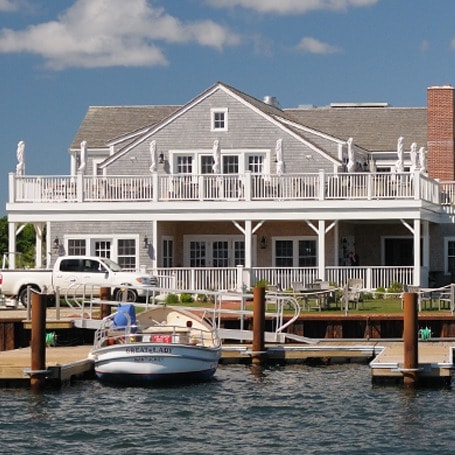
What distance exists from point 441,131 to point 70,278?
66.7ft

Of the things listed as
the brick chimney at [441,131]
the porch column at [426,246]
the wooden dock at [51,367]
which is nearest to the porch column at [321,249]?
the porch column at [426,246]

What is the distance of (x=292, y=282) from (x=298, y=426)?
21103 millimetres

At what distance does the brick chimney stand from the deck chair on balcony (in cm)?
1271

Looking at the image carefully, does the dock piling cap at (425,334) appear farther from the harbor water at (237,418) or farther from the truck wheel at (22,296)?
the truck wheel at (22,296)

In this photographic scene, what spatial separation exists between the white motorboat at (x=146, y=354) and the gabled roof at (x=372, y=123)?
2812 cm

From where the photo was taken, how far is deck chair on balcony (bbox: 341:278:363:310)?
1630 inches

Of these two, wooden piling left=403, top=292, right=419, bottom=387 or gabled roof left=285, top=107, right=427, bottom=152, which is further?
gabled roof left=285, top=107, right=427, bottom=152

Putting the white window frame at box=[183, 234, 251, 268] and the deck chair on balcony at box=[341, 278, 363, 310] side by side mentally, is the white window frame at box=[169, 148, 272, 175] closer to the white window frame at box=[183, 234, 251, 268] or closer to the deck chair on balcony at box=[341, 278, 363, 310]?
the white window frame at box=[183, 234, 251, 268]

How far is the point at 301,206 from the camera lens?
49.9m

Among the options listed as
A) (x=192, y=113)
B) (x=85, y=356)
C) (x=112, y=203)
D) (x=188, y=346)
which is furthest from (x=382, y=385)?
(x=192, y=113)

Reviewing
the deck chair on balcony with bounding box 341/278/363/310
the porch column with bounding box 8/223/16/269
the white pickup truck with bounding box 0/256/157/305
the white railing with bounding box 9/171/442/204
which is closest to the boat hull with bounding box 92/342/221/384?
the deck chair on balcony with bounding box 341/278/363/310

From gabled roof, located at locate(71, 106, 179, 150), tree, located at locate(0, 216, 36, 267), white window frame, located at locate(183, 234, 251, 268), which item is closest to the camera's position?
white window frame, located at locate(183, 234, 251, 268)

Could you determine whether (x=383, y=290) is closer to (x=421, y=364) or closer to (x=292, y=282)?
(x=292, y=282)

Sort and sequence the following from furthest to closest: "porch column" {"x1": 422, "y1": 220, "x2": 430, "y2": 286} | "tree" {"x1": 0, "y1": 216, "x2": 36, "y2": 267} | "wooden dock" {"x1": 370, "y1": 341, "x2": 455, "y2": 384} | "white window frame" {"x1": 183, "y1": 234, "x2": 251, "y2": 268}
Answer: "tree" {"x1": 0, "y1": 216, "x2": 36, "y2": 267} → "white window frame" {"x1": 183, "y1": 234, "x2": 251, "y2": 268} → "porch column" {"x1": 422, "y1": 220, "x2": 430, "y2": 286} → "wooden dock" {"x1": 370, "y1": 341, "x2": 455, "y2": 384}
